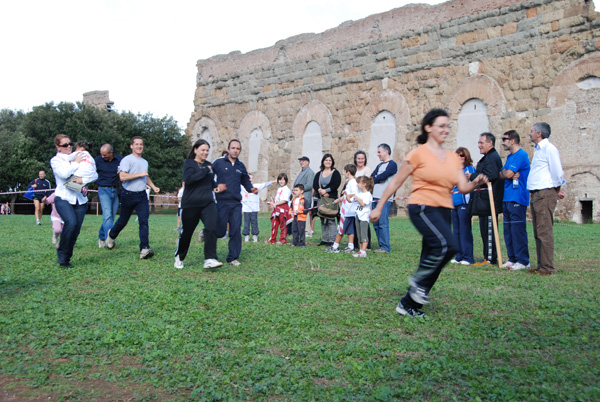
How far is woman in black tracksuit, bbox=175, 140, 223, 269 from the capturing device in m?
7.42

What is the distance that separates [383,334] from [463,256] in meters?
4.80

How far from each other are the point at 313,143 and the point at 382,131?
11.7ft

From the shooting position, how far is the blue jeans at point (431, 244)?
4742mm

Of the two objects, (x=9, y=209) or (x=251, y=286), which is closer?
(x=251, y=286)

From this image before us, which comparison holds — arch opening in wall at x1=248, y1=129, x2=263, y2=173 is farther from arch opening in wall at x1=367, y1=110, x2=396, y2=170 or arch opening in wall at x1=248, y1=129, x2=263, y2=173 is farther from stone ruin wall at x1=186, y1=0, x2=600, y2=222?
arch opening in wall at x1=367, y1=110, x2=396, y2=170

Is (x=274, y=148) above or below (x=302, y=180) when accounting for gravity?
above

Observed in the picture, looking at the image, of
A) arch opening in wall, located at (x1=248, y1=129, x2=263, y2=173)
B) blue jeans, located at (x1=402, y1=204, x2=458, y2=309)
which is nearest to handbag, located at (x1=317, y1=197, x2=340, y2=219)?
blue jeans, located at (x1=402, y1=204, x2=458, y2=309)

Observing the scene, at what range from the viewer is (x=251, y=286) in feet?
20.6

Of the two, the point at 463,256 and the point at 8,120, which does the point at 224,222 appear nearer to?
the point at 463,256

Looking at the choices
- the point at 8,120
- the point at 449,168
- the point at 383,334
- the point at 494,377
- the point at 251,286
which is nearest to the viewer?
the point at 494,377

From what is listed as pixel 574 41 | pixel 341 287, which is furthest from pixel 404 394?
pixel 574 41

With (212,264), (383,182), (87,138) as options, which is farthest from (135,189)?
(87,138)

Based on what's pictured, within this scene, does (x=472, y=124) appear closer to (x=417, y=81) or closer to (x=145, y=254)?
(x=417, y=81)

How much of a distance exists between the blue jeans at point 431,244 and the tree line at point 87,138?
2636 cm
